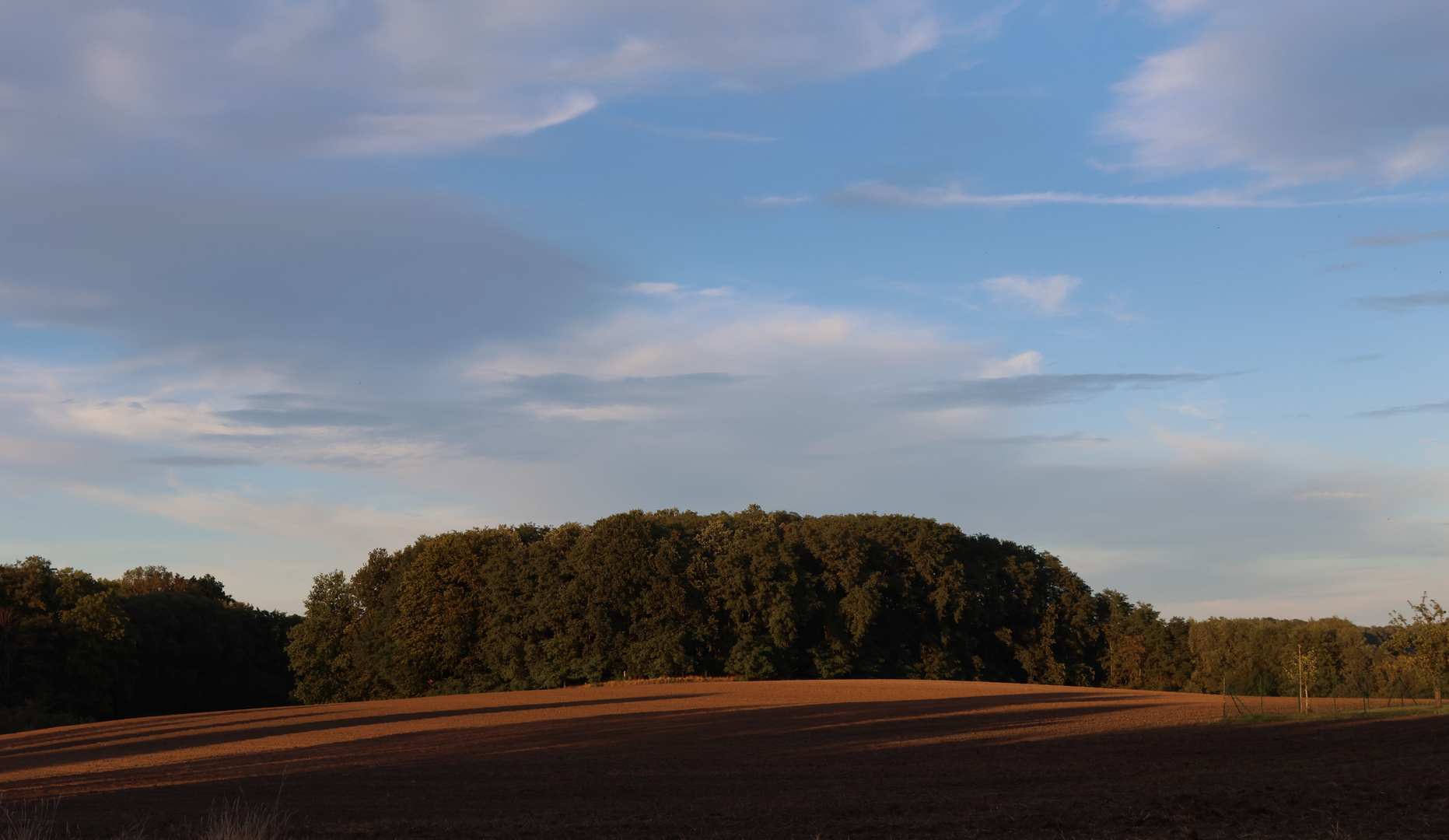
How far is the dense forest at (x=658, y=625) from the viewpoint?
175ft

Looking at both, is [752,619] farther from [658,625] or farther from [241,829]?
[241,829]

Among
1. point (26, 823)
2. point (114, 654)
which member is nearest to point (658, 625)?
point (114, 654)

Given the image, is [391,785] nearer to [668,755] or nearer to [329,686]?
[668,755]

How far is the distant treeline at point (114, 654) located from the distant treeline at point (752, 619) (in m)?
6.32

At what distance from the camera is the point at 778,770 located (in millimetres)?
21812

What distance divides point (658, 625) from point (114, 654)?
29.4m

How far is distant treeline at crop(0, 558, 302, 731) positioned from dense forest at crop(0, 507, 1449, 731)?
134 mm

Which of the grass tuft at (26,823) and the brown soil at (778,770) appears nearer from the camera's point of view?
the grass tuft at (26,823)

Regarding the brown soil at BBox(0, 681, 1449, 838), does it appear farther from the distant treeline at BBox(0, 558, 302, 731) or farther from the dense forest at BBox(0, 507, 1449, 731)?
the distant treeline at BBox(0, 558, 302, 731)

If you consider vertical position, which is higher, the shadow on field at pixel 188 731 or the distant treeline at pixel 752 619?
the distant treeline at pixel 752 619

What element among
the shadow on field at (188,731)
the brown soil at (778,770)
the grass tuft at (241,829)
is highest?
the grass tuft at (241,829)

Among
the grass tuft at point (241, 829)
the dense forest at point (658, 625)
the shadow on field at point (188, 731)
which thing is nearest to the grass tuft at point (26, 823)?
the grass tuft at point (241, 829)

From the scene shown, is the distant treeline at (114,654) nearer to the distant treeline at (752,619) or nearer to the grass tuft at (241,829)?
the distant treeline at (752,619)

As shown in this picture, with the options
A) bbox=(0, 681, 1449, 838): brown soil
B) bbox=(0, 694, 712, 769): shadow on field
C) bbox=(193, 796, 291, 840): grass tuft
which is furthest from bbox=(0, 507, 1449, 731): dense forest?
bbox=(193, 796, 291, 840): grass tuft
